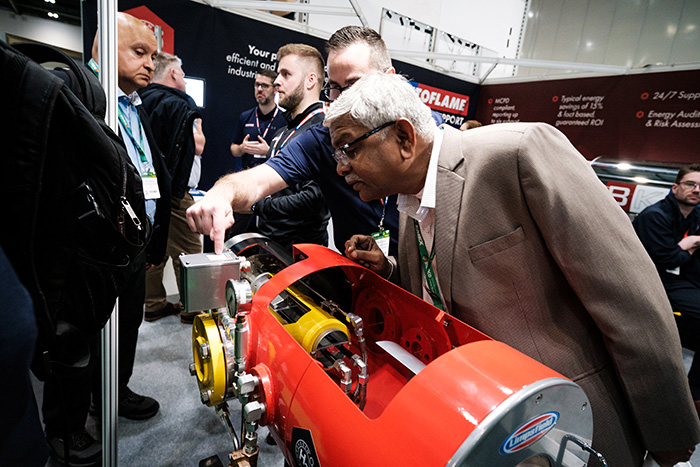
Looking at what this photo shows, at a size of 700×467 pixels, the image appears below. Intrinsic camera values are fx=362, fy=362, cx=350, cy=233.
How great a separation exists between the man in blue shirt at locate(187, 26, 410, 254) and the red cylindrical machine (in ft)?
1.45

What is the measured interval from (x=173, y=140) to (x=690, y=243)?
4.45 metres

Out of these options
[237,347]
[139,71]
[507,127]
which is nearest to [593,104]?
[507,127]

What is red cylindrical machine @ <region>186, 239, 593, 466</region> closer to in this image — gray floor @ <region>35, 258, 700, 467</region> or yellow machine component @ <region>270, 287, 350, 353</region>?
yellow machine component @ <region>270, 287, 350, 353</region>

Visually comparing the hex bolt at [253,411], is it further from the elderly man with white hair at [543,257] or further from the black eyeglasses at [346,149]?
the black eyeglasses at [346,149]

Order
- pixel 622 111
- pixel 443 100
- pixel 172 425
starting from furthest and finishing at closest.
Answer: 1. pixel 443 100
2. pixel 622 111
3. pixel 172 425

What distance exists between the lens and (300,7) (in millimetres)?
3170

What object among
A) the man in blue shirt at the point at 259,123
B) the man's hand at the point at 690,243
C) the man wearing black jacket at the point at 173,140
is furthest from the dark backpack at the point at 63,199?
the man's hand at the point at 690,243

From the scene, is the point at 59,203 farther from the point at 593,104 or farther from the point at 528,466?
the point at 593,104

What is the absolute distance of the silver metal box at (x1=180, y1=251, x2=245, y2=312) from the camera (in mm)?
981

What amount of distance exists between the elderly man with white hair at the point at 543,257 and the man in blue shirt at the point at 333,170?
1.56 ft

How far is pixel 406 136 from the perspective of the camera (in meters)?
1.03

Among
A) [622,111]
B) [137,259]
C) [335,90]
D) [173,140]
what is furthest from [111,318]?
[622,111]

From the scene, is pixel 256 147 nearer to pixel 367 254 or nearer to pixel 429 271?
pixel 367 254

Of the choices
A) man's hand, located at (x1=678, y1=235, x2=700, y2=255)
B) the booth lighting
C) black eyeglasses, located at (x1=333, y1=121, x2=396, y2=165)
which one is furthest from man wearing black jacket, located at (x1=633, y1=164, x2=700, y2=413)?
the booth lighting
